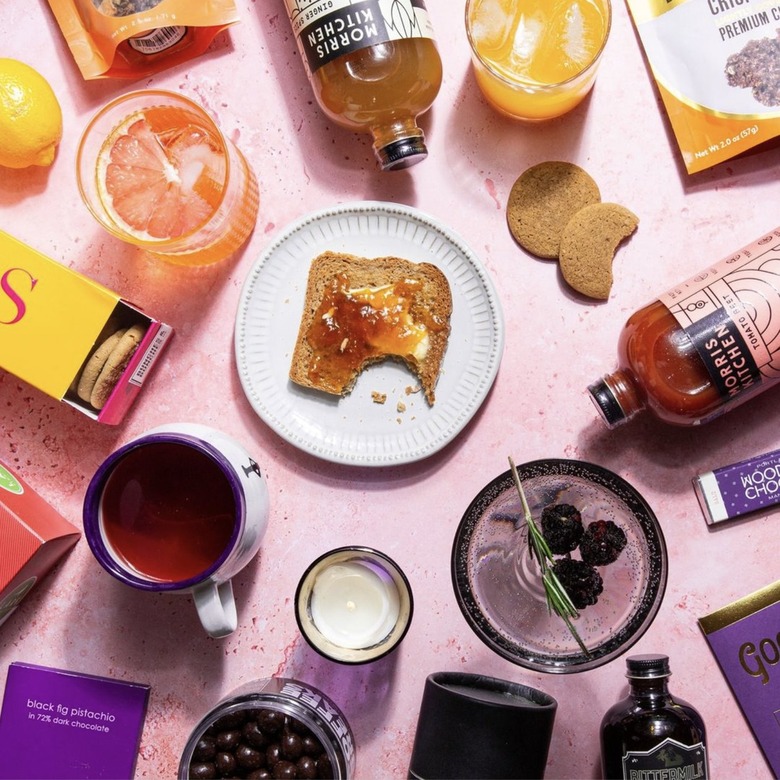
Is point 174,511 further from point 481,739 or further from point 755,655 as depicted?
point 755,655

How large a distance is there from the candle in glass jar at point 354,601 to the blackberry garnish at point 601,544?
327 millimetres

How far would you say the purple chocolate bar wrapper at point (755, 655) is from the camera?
1.22m

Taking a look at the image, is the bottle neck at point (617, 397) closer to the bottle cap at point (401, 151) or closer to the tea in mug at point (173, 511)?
the bottle cap at point (401, 151)

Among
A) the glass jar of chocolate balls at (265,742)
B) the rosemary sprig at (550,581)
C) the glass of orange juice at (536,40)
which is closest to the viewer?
the rosemary sprig at (550,581)

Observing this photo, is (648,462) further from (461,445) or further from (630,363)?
(461,445)

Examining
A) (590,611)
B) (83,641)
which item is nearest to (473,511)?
(590,611)

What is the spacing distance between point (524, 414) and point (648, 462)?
0.71ft

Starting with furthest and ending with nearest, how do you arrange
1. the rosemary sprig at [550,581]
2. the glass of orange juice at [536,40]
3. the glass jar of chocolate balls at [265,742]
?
the glass of orange juice at [536,40]
the glass jar of chocolate balls at [265,742]
the rosemary sprig at [550,581]

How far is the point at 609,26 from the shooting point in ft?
3.76

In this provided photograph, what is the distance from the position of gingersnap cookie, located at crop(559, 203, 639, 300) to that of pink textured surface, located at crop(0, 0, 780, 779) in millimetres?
34

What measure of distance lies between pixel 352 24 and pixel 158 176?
1.21 ft

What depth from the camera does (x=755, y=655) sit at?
1226 mm

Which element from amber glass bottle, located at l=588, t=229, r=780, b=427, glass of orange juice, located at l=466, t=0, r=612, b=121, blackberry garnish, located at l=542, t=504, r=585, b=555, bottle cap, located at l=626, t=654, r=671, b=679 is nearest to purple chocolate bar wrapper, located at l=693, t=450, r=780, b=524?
amber glass bottle, located at l=588, t=229, r=780, b=427

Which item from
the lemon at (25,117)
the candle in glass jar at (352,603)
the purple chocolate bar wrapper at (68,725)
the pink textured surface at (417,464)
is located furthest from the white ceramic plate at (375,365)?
the purple chocolate bar wrapper at (68,725)
